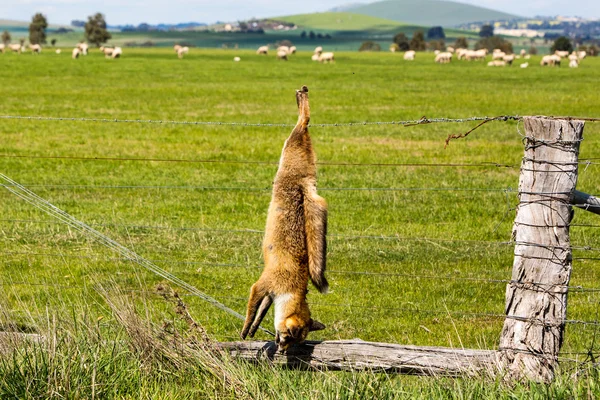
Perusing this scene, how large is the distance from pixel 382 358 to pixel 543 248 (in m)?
1.27

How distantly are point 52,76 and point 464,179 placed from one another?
119 feet

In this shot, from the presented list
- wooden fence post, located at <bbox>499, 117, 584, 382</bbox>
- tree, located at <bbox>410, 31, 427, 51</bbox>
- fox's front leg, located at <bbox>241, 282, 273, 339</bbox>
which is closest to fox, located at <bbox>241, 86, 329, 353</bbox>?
fox's front leg, located at <bbox>241, 282, 273, 339</bbox>

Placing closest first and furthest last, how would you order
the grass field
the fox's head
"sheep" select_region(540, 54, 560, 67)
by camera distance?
1. the fox's head
2. the grass field
3. "sheep" select_region(540, 54, 560, 67)

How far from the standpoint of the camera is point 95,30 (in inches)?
5266

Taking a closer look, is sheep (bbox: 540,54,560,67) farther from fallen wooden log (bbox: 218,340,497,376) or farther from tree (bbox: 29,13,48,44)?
tree (bbox: 29,13,48,44)

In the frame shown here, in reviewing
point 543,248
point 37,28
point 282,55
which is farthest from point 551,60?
point 37,28

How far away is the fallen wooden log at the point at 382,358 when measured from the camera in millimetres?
5402

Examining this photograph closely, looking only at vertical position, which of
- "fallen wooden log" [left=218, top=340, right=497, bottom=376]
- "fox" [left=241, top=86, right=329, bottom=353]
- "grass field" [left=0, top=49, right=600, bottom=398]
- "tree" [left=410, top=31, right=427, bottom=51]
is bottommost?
"grass field" [left=0, top=49, right=600, bottom=398]

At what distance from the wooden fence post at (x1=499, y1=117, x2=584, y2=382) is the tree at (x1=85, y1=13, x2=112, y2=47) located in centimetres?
13515

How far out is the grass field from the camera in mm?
7375

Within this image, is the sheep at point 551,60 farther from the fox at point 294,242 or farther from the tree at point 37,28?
the tree at point 37,28

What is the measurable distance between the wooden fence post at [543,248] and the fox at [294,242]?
4.34 ft

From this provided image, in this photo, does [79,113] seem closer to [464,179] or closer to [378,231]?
[464,179]

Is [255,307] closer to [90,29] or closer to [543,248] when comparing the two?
[543,248]
